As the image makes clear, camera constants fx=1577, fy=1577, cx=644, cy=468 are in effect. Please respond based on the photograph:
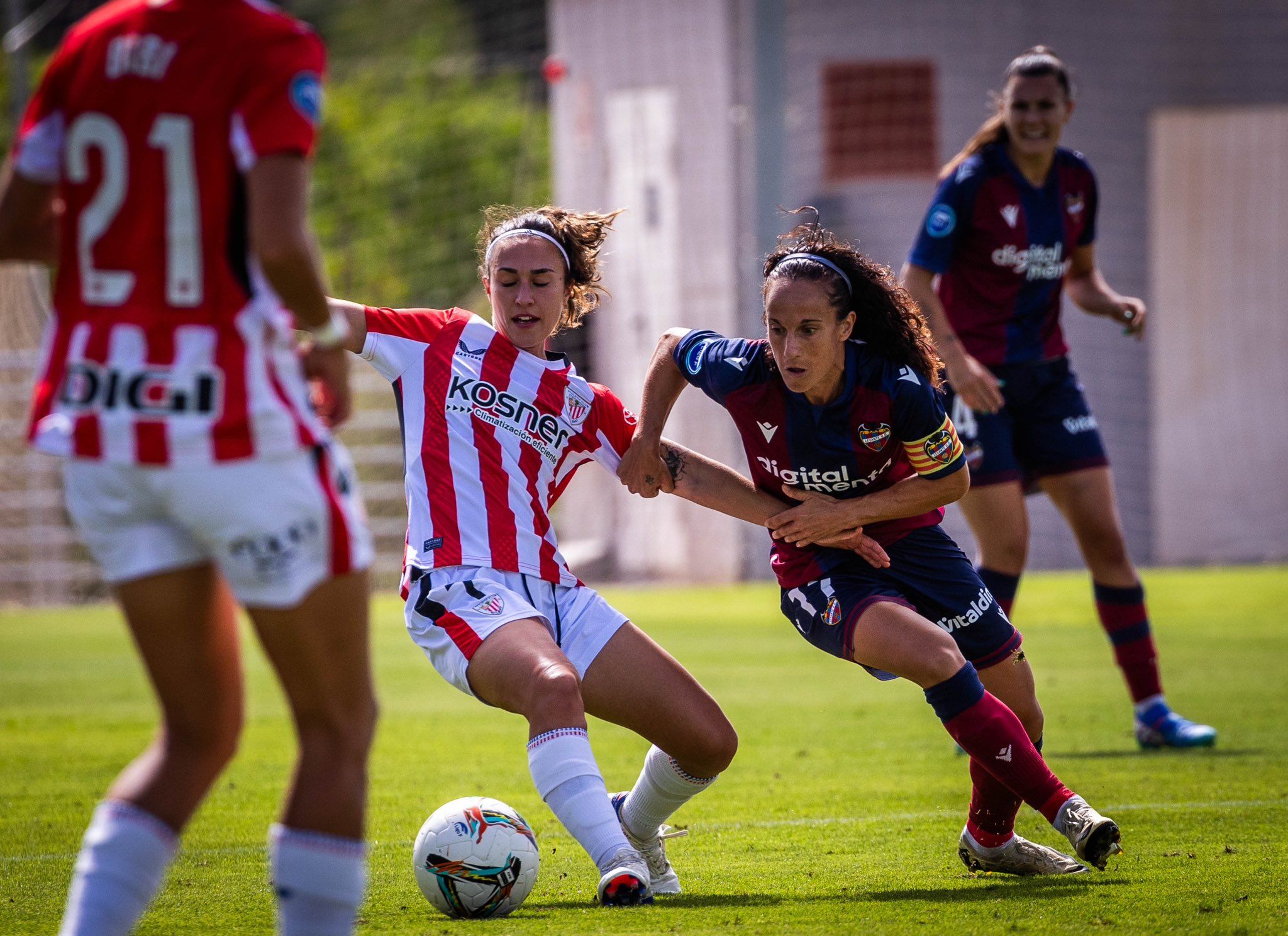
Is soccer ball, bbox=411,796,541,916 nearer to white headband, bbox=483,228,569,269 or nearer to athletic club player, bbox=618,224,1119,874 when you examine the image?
athletic club player, bbox=618,224,1119,874

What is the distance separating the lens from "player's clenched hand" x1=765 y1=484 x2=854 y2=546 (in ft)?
14.1

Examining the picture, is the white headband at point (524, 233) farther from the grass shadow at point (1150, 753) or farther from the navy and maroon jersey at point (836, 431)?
the grass shadow at point (1150, 753)

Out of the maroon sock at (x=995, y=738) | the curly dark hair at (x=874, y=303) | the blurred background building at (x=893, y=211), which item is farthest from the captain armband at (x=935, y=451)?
the blurred background building at (x=893, y=211)

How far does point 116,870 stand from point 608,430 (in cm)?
221

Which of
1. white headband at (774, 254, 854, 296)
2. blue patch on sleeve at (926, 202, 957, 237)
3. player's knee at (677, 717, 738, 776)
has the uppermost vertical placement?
blue patch on sleeve at (926, 202, 957, 237)

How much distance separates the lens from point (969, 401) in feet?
19.3

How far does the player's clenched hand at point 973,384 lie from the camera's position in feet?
19.3

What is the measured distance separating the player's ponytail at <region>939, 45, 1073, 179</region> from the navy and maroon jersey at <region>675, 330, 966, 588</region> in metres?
2.16

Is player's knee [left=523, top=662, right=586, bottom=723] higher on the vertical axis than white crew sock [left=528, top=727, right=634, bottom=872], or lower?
higher

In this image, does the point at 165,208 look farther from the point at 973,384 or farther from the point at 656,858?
the point at 973,384

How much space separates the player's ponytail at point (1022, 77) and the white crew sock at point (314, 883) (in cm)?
429

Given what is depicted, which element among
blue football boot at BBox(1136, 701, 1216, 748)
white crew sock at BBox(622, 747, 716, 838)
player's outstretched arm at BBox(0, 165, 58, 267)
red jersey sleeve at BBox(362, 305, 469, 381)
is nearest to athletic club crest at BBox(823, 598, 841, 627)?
white crew sock at BBox(622, 747, 716, 838)

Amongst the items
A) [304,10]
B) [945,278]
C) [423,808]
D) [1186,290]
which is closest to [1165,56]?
[1186,290]

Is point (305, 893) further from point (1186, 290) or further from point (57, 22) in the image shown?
point (57, 22)
